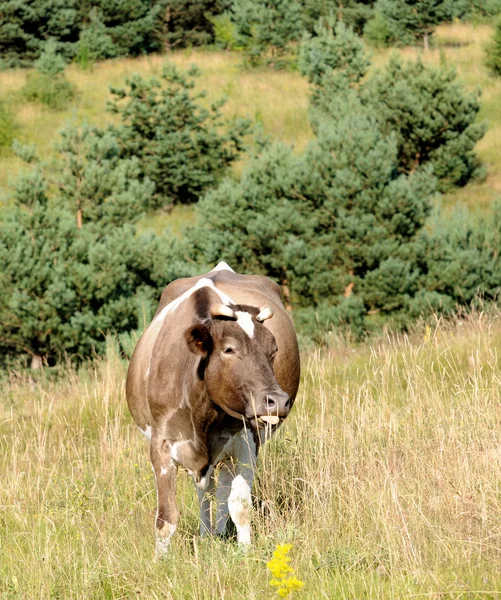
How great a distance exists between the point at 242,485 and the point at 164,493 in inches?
16.6

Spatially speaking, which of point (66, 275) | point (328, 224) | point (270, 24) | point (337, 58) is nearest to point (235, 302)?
point (66, 275)

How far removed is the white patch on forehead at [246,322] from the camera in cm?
413

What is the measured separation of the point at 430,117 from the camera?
28422 millimetres

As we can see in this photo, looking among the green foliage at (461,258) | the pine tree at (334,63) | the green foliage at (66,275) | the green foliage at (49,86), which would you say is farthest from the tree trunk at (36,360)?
the green foliage at (49,86)

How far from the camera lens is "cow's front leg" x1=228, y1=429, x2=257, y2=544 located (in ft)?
15.0

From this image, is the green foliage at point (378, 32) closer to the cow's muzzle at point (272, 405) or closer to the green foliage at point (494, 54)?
the green foliage at point (494, 54)

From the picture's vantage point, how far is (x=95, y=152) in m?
20.1

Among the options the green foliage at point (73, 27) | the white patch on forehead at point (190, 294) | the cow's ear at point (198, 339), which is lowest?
the green foliage at point (73, 27)

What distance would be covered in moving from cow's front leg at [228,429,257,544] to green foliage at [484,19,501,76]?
117 ft

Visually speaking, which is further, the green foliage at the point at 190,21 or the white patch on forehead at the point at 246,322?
the green foliage at the point at 190,21

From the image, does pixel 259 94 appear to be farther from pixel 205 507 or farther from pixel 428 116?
pixel 205 507

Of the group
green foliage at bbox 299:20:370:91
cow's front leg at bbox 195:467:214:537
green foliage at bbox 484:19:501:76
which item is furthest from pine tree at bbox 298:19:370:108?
cow's front leg at bbox 195:467:214:537

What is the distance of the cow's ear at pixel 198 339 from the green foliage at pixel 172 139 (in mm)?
27070

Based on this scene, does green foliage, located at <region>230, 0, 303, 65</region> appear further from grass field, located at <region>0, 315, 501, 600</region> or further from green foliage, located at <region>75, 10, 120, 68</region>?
grass field, located at <region>0, 315, 501, 600</region>
